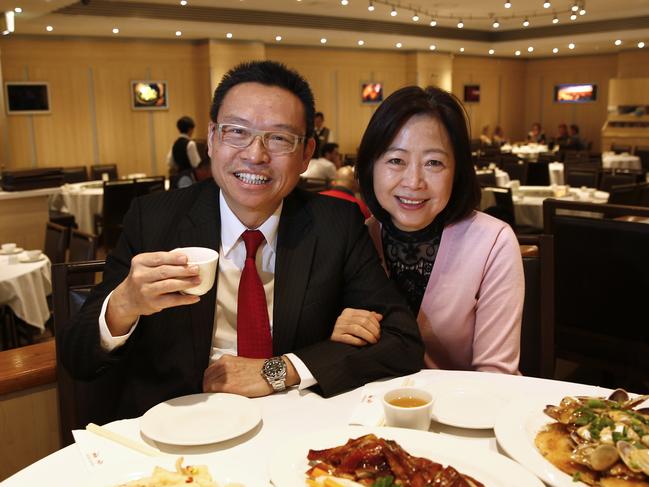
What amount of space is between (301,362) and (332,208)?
56 cm

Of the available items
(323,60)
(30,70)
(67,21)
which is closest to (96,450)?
(67,21)

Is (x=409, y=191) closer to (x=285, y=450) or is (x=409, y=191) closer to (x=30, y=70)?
(x=285, y=450)

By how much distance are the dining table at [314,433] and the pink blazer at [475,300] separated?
0.37 meters

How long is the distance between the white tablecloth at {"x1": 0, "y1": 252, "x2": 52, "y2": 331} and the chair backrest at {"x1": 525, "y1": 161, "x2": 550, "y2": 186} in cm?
772

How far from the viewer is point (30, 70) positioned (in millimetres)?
11734

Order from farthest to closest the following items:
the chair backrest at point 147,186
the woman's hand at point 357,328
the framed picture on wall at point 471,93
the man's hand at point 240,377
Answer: the framed picture on wall at point 471,93, the chair backrest at point 147,186, the woman's hand at point 357,328, the man's hand at point 240,377

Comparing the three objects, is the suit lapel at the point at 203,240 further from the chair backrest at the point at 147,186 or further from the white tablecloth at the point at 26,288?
the chair backrest at the point at 147,186

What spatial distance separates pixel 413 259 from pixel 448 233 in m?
0.14

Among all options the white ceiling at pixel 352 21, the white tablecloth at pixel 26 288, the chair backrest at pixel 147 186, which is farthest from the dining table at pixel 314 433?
the white ceiling at pixel 352 21

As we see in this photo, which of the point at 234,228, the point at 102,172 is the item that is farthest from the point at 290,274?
the point at 102,172

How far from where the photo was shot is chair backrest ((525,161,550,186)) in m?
10.1

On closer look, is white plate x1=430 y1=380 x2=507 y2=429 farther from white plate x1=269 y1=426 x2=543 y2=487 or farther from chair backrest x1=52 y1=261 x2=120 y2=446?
chair backrest x1=52 y1=261 x2=120 y2=446

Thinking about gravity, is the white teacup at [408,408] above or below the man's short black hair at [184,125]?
below

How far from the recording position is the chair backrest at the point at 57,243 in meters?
4.32
